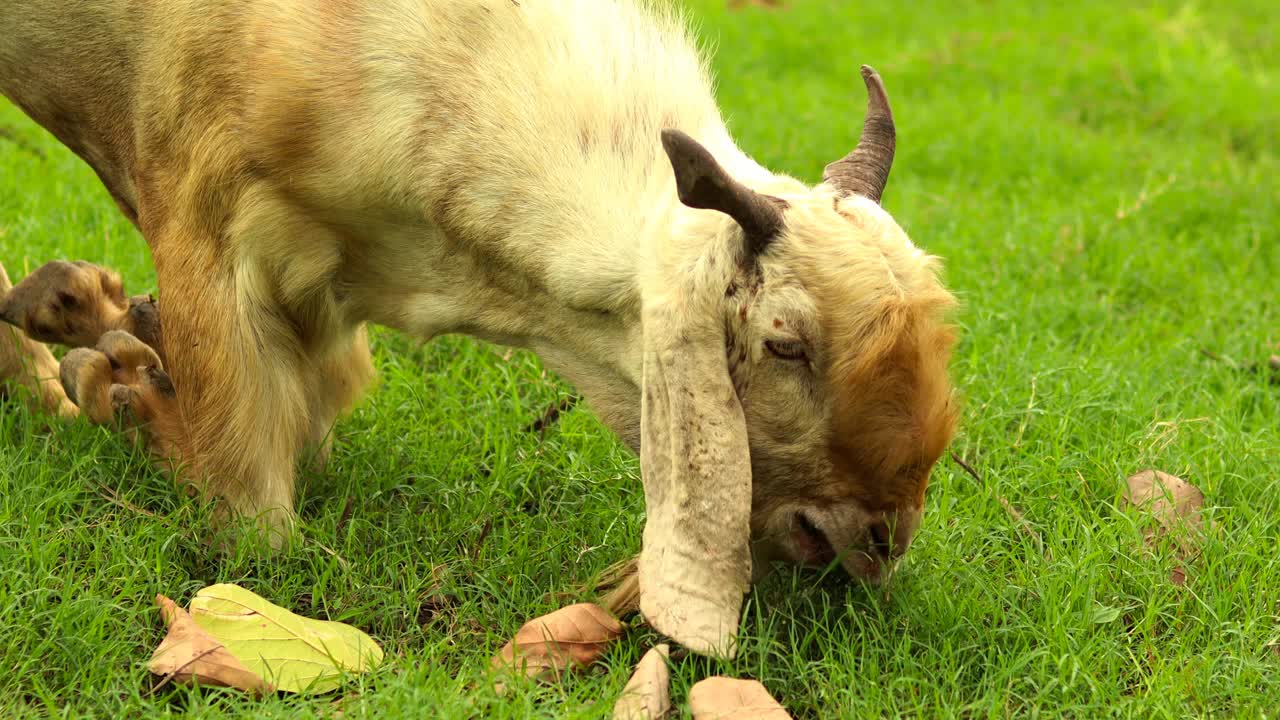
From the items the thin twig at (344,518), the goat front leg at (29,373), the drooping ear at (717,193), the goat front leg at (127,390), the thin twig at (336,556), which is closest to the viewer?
the drooping ear at (717,193)

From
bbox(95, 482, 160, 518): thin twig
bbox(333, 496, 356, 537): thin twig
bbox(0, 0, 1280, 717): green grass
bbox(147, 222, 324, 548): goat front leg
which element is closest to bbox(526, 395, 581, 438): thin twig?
bbox(0, 0, 1280, 717): green grass

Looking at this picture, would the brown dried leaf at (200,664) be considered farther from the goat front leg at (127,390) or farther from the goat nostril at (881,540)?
the goat nostril at (881,540)

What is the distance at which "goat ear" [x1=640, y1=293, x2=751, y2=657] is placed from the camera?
125 inches

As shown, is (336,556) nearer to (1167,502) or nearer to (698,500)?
(698,500)

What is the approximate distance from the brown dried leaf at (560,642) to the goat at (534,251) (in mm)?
291

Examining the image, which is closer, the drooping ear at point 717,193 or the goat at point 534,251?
the drooping ear at point 717,193

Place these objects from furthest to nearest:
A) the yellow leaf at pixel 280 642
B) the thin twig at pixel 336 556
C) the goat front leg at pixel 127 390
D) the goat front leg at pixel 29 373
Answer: the goat front leg at pixel 29 373 < the goat front leg at pixel 127 390 < the thin twig at pixel 336 556 < the yellow leaf at pixel 280 642

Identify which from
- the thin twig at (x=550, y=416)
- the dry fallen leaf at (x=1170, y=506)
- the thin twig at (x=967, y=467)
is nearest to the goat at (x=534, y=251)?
the thin twig at (x=550, y=416)

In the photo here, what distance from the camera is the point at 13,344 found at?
4637 mm

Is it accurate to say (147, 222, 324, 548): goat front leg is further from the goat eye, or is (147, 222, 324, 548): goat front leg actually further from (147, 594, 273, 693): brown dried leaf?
the goat eye

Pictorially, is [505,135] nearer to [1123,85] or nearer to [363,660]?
[363,660]

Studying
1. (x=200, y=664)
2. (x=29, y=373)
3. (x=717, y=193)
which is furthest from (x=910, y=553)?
(x=29, y=373)

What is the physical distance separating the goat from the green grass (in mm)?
255

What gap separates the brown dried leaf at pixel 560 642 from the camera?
338 cm
